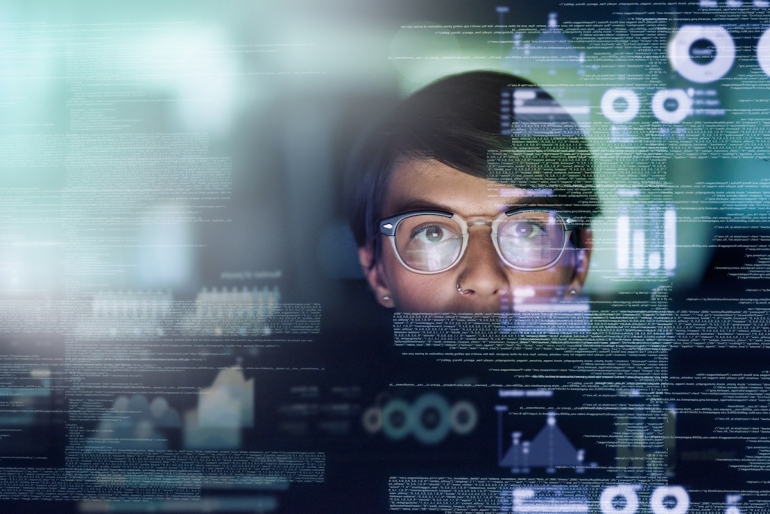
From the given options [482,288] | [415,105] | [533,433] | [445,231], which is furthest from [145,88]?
[533,433]

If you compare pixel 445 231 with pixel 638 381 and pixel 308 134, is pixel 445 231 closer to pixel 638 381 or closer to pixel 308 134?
pixel 308 134

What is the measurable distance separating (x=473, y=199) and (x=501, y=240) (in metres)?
0.15

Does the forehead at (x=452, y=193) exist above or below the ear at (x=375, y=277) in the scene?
above

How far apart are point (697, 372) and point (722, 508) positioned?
435mm

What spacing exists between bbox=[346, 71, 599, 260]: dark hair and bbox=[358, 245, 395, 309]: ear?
0.07 feet

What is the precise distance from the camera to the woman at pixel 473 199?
1597 mm

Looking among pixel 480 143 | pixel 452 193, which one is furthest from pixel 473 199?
pixel 480 143

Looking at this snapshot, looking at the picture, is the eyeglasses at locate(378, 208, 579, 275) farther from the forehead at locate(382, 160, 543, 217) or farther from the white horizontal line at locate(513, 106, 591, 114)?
the white horizontal line at locate(513, 106, 591, 114)

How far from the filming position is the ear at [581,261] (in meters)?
1.62

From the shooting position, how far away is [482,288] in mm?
1601

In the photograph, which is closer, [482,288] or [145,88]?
[482,288]

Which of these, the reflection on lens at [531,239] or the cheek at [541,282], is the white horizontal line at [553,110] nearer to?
the reflection on lens at [531,239]

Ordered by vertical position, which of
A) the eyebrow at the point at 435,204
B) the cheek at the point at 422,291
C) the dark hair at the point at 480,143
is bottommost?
the cheek at the point at 422,291

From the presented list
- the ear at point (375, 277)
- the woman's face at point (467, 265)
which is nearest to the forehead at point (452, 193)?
the woman's face at point (467, 265)
